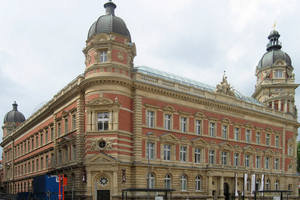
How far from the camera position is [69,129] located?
4997cm

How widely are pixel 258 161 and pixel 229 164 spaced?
27.2 feet

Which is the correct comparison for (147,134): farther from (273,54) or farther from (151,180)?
(273,54)

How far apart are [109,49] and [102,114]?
819cm

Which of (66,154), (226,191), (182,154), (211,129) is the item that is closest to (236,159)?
(226,191)

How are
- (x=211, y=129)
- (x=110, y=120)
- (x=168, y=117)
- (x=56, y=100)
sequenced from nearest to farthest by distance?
(x=110, y=120), (x=168, y=117), (x=211, y=129), (x=56, y=100)

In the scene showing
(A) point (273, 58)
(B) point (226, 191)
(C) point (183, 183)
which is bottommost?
(B) point (226, 191)

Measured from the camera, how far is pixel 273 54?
243 ft

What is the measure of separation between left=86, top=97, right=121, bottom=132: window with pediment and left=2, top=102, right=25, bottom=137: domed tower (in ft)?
207

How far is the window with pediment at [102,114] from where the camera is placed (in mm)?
43125

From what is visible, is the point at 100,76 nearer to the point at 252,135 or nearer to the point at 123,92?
the point at 123,92

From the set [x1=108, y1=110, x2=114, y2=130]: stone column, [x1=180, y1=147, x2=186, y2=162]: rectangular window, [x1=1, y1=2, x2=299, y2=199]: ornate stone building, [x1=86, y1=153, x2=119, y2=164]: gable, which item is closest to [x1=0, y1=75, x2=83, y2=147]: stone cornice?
[x1=1, y1=2, x2=299, y2=199]: ornate stone building

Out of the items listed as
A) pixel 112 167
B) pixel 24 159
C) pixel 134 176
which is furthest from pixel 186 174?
pixel 24 159

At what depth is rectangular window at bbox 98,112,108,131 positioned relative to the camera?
43531 mm

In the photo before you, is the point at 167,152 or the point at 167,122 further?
the point at 167,122
